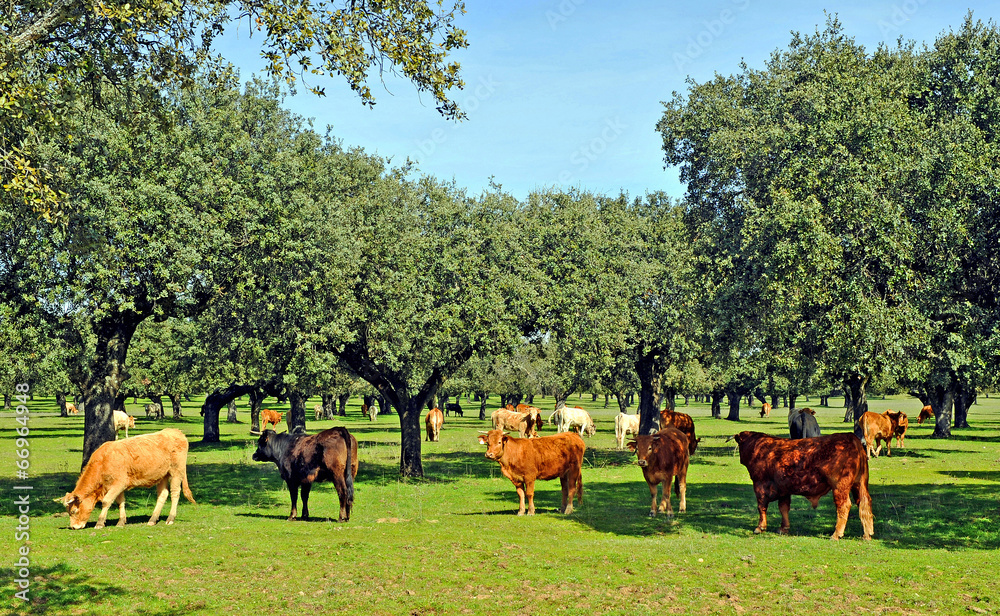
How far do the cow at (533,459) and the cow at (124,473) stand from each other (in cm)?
762

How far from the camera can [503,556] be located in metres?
14.9

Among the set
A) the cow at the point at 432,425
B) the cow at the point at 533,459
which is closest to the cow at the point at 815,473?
the cow at the point at 533,459

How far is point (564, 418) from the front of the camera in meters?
54.4

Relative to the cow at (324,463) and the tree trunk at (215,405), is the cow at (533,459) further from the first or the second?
the tree trunk at (215,405)

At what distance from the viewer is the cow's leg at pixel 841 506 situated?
53.3 feet

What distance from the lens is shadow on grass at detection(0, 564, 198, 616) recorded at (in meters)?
10.8

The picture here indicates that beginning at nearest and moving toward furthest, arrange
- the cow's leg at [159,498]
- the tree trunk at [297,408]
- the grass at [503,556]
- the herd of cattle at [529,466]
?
1. the grass at [503,556]
2. the herd of cattle at [529,466]
3. the cow's leg at [159,498]
4. the tree trunk at [297,408]

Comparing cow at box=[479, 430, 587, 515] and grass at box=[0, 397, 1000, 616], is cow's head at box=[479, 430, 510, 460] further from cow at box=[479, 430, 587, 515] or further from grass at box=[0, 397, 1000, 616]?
grass at box=[0, 397, 1000, 616]

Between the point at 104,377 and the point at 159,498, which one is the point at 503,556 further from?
the point at 104,377

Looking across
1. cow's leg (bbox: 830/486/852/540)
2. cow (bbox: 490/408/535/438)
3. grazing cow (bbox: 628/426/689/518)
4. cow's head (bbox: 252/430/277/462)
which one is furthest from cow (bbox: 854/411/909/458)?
cow's head (bbox: 252/430/277/462)

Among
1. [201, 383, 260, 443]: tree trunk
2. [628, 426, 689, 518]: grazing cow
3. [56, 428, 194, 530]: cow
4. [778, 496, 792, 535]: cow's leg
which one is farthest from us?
[201, 383, 260, 443]: tree trunk

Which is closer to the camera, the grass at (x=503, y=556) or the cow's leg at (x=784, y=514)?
the grass at (x=503, y=556)

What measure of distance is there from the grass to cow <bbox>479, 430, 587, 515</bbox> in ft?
2.73

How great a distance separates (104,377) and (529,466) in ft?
42.9
